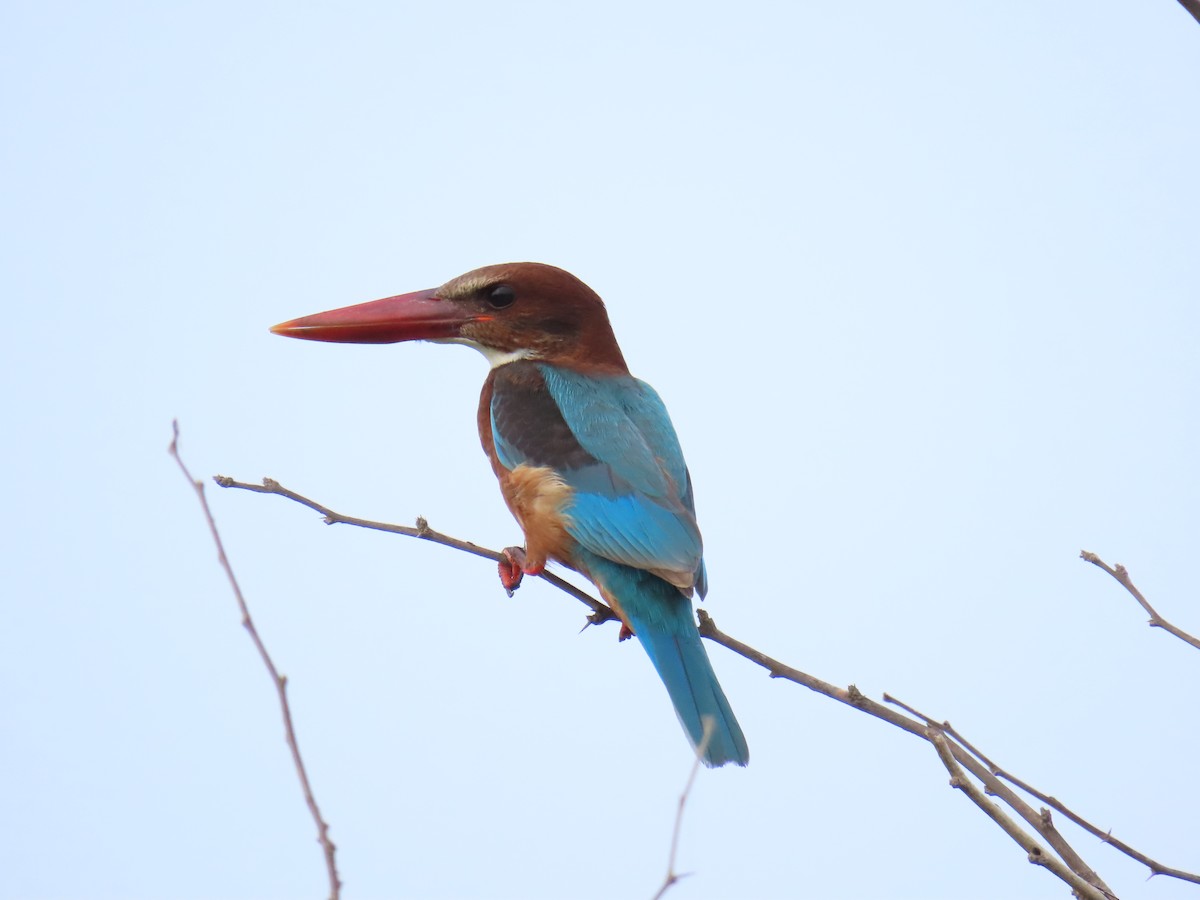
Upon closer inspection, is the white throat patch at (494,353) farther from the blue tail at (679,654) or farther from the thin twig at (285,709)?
the thin twig at (285,709)

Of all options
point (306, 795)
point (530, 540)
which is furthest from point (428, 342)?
point (306, 795)

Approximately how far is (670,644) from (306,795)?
5.83 feet

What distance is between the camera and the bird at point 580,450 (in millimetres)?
3109

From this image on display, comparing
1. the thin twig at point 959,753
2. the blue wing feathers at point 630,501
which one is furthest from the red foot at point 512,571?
the thin twig at point 959,753

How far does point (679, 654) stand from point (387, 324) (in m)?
1.74

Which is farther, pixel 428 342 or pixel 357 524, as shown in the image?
pixel 428 342

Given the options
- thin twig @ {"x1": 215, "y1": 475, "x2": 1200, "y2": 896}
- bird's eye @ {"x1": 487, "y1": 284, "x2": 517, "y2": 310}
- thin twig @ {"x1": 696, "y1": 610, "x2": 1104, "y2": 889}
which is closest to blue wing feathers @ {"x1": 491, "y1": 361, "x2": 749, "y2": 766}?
bird's eye @ {"x1": 487, "y1": 284, "x2": 517, "y2": 310}

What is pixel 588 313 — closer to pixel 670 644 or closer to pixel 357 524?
pixel 670 644

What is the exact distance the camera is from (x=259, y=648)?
1521mm

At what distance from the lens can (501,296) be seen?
4227 millimetres

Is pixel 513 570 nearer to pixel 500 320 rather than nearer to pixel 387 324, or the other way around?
pixel 500 320

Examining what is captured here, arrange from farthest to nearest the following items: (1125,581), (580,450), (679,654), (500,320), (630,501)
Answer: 1. (500,320)
2. (580,450)
3. (630,501)
4. (679,654)
5. (1125,581)

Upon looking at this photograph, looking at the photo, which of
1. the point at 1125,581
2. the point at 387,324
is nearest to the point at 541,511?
the point at 387,324

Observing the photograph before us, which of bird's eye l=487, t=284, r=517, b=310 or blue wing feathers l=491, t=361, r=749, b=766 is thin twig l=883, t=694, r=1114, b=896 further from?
bird's eye l=487, t=284, r=517, b=310
